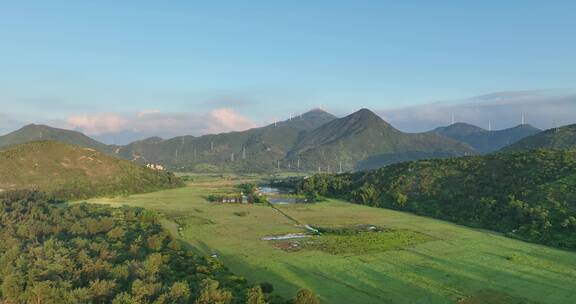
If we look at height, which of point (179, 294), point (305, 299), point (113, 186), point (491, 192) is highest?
point (491, 192)

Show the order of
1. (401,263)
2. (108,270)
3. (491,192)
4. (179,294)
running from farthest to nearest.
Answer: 1. (491,192)
2. (401,263)
3. (108,270)
4. (179,294)

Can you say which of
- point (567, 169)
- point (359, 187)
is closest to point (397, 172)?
point (359, 187)

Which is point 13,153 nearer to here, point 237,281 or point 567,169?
point 237,281

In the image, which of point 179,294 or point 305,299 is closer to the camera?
point 305,299

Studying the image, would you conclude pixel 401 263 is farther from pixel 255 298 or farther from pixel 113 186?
pixel 113 186

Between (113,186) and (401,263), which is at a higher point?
(113,186)

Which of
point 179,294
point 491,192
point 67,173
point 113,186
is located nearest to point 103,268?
point 179,294
